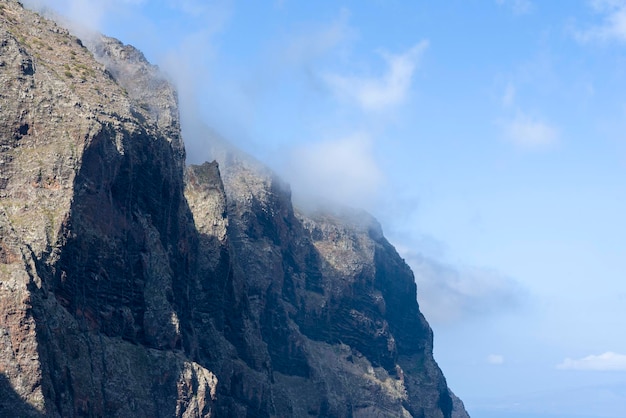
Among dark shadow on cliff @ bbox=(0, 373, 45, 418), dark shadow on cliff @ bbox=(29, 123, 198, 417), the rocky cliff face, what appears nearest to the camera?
dark shadow on cliff @ bbox=(0, 373, 45, 418)

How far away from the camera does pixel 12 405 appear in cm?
9500

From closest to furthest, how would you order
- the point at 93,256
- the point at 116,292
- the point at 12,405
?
the point at 12,405 < the point at 93,256 < the point at 116,292

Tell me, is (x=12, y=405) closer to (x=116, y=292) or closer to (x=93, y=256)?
(x=93, y=256)

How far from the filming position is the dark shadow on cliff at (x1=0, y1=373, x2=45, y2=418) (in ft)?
311

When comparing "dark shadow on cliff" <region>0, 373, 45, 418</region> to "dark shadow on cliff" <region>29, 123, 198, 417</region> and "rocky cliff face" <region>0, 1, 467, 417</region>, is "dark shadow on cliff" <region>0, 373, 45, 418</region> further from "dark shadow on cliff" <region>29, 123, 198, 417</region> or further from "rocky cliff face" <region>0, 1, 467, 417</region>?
"dark shadow on cliff" <region>29, 123, 198, 417</region>

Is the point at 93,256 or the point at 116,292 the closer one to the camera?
the point at 93,256

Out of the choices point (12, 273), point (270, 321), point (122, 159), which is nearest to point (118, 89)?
point (122, 159)

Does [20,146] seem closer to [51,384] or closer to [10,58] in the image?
[10,58]

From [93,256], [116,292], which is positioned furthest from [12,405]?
[116,292]

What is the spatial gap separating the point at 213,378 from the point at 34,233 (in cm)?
2908

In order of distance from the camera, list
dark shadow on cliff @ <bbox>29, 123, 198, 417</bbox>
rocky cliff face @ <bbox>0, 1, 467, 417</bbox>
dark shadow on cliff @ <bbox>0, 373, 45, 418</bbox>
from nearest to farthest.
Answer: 1. dark shadow on cliff @ <bbox>0, 373, 45, 418</bbox>
2. rocky cliff face @ <bbox>0, 1, 467, 417</bbox>
3. dark shadow on cliff @ <bbox>29, 123, 198, 417</bbox>

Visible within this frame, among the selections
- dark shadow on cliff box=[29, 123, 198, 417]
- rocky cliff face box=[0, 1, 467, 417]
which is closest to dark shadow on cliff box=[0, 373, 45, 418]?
rocky cliff face box=[0, 1, 467, 417]

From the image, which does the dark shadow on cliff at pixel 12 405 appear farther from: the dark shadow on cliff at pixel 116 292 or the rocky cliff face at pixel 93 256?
the dark shadow on cliff at pixel 116 292

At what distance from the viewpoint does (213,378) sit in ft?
415
